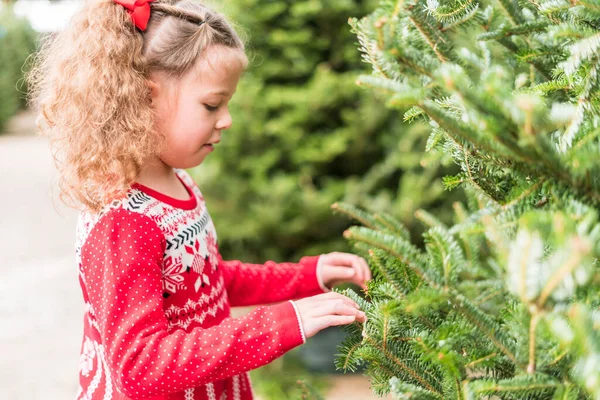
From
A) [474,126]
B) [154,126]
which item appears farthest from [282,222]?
[474,126]

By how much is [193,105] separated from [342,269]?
0.60 metres

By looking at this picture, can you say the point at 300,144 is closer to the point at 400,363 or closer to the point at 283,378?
the point at 283,378

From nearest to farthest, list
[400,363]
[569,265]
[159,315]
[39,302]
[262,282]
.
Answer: [569,265], [400,363], [159,315], [262,282], [39,302]

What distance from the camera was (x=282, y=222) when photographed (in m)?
3.68

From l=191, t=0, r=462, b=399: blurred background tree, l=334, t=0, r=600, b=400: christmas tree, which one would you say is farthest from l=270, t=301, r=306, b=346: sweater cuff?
l=191, t=0, r=462, b=399: blurred background tree

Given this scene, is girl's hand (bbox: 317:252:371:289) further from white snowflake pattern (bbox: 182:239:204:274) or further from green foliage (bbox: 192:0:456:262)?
green foliage (bbox: 192:0:456:262)

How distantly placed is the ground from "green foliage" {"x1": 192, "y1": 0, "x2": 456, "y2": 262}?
104 centimetres

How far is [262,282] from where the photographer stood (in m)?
1.77

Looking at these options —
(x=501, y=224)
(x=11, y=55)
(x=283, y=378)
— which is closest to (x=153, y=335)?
(x=501, y=224)

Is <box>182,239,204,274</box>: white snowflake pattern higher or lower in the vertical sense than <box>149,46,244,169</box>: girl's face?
lower

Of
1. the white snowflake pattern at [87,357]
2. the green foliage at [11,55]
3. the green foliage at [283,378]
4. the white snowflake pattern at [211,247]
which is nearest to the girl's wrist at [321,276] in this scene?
the white snowflake pattern at [211,247]

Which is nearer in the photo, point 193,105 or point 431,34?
point 431,34

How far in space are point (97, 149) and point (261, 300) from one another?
0.66 meters

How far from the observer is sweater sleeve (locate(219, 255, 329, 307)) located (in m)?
1.73
